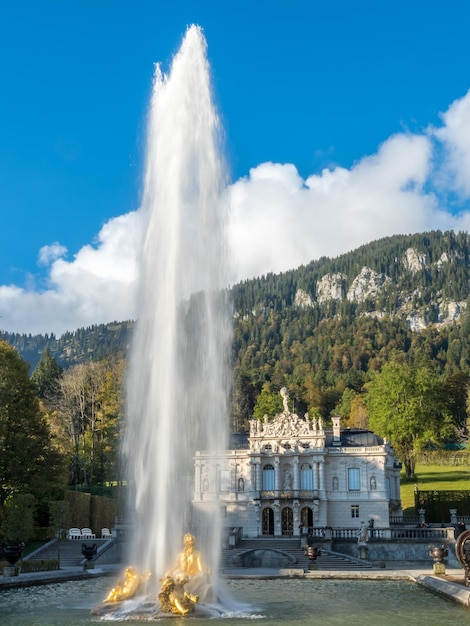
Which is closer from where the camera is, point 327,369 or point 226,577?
point 226,577

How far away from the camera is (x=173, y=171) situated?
83.2 ft

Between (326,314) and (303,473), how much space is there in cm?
14207

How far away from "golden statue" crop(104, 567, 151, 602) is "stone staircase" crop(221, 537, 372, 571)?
17454 millimetres

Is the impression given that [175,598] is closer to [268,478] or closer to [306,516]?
[306,516]

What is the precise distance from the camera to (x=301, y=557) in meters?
40.2

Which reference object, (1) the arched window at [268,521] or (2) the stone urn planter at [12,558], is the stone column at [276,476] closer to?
(1) the arched window at [268,521]

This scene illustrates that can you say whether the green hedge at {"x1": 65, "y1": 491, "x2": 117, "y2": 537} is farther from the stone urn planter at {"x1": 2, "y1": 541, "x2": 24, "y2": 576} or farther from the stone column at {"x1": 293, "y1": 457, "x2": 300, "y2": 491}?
the stone urn planter at {"x1": 2, "y1": 541, "x2": 24, "y2": 576}

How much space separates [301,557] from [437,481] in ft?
107

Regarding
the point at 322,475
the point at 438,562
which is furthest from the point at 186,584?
the point at 322,475

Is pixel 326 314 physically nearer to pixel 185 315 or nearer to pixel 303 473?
pixel 303 473

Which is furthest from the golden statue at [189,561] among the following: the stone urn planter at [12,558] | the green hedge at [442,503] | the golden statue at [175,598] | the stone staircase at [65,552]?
the green hedge at [442,503]

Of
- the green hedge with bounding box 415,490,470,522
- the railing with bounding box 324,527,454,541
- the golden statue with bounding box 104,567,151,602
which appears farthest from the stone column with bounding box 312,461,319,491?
the golden statue with bounding box 104,567,151,602

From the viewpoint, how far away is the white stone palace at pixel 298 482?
5564cm

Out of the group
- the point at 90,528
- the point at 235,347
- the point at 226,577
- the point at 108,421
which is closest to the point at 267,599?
the point at 226,577
